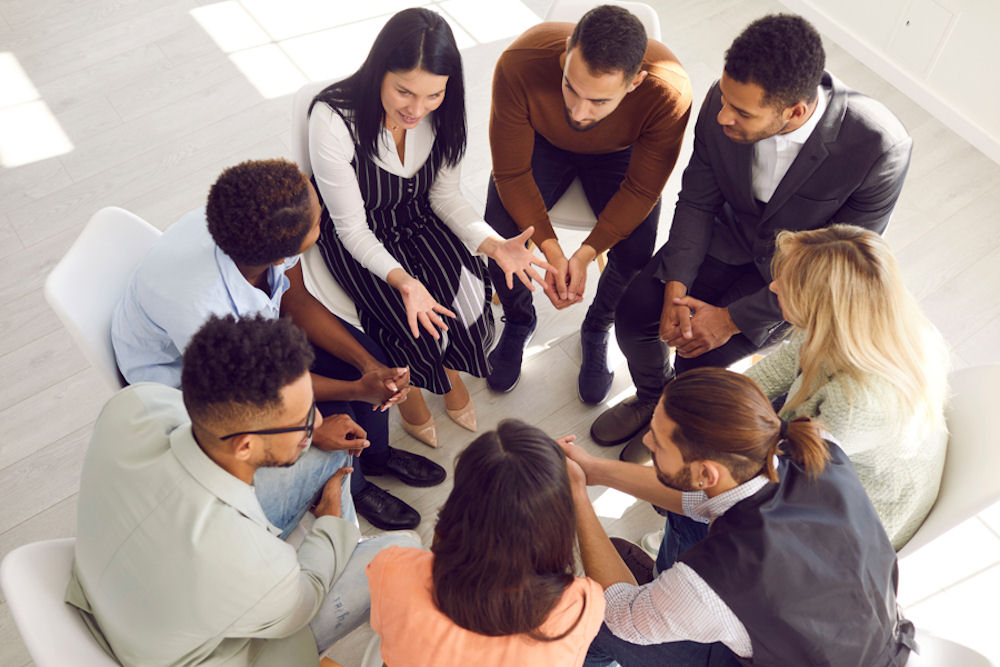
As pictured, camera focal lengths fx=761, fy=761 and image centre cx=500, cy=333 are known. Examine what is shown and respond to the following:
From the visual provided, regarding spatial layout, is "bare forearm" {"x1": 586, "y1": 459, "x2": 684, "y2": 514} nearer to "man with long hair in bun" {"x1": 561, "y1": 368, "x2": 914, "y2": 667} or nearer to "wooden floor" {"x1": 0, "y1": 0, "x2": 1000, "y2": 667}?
"man with long hair in bun" {"x1": 561, "y1": 368, "x2": 914, "y2": 667}

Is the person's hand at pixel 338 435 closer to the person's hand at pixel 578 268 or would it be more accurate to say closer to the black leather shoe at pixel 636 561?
the black leather shoe at pixel 636 561

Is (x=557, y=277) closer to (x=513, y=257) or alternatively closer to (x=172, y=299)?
(x=513, y=257)

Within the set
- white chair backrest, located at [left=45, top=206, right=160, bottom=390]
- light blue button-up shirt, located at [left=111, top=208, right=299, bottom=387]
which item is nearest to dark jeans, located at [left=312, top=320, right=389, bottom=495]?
light blue button-up shirt, located at [left=111, top=208, right=299, bottom=387]

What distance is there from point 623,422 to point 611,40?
1.18 m

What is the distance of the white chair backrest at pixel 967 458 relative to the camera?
4.85 ft

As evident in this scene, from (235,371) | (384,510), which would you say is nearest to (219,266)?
(235,371)

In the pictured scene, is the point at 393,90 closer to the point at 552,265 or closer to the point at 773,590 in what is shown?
the point at 552,265

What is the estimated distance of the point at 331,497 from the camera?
1747 millimetres

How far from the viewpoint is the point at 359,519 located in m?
2.28

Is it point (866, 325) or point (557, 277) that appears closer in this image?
point (866, 325)

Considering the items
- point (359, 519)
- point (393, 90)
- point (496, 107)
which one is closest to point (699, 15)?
point (496, 107)

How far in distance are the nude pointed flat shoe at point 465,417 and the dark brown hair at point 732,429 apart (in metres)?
1.11

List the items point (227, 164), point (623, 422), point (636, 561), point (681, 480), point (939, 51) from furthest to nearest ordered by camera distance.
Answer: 1. point (939, 51)
2. point (227, 164)
3. point (623, 422)
4. point (636, 561)
5. point (681, 480)

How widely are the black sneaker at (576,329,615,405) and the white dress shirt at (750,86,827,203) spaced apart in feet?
2.31
